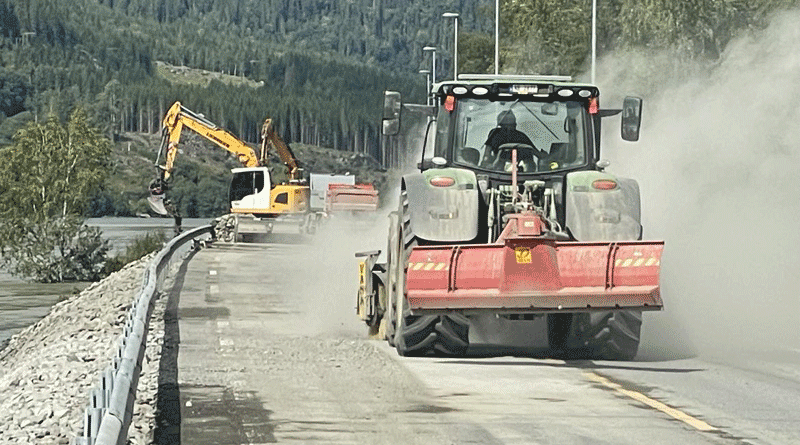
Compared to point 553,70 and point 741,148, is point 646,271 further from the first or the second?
point 553,70

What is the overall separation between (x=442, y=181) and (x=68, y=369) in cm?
585

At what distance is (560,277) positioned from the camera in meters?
14.6

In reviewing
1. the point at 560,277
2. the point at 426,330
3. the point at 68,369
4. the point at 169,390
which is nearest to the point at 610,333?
the point at 560,277

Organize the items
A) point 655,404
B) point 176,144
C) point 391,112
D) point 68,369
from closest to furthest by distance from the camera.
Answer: point 655,404, point 391,112, point 68,369, point 176,144

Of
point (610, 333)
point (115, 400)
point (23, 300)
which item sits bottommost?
point (23, 300)

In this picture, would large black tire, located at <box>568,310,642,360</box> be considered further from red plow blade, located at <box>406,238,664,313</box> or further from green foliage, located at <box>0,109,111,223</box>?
green foliage, located at <box>0,109,111,223</box>

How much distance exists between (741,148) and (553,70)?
30863mm

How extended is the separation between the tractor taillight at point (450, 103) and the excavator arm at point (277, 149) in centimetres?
3753

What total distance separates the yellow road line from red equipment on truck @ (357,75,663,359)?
88 centimetres

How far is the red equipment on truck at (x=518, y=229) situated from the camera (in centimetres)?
1465

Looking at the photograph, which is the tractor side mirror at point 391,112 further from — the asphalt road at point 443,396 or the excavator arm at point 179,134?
the excavator arm at point 179,134

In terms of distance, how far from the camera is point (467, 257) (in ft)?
48.7

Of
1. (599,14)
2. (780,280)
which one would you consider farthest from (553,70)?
(780,280)

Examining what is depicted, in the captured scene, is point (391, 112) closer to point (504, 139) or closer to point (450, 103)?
point (450, 103)
